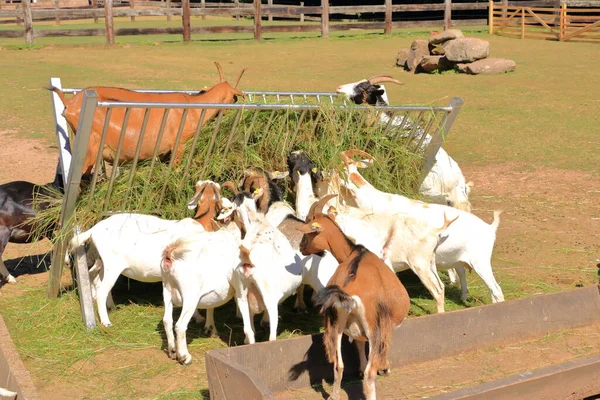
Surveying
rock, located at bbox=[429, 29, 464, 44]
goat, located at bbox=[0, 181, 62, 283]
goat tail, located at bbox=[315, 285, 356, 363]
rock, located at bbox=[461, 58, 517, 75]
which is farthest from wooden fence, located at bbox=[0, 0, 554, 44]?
goat tail, located at bbox=[315, 285, 356, 363]

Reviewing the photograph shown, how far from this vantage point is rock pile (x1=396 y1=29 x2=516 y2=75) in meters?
21.0

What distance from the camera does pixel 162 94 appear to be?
7395 mm

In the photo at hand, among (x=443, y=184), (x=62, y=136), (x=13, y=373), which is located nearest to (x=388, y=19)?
(x=443, y=184)

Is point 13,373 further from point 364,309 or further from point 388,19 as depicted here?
Answer: point 388,19

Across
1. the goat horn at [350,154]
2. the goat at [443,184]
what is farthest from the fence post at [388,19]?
the goat horn at [350,154]

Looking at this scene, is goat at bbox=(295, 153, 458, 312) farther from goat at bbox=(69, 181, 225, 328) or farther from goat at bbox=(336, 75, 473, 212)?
goat at bbox=(336, 75, 473, 212)

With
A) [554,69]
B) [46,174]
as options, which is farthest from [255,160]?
[554,69]

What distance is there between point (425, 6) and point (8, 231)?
25890mm

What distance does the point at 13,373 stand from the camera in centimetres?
545

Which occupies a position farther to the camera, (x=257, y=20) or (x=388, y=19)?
(x=388, y=19)

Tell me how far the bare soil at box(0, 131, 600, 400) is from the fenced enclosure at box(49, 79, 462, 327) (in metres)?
1.02

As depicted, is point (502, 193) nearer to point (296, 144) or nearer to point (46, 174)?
point (296, 144)

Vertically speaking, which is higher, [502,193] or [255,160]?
[255,160]

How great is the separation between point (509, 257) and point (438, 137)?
1.36 meters
